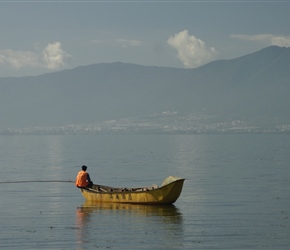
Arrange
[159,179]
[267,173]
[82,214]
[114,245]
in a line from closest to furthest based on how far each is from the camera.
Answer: [114,245] < [82,214] < [159,179] < [267,173]

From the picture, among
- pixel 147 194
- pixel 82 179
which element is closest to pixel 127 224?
pixel 147 194

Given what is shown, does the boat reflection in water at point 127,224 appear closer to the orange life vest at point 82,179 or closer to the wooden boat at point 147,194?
the wooden boat at point 147,194

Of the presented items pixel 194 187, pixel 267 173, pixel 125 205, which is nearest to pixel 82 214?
pixel 125 205

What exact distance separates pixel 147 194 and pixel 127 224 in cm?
672

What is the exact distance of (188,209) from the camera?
46344 mm

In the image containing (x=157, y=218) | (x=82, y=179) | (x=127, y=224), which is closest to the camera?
(x=127, y=224)

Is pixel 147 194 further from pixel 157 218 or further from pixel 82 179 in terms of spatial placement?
pixel 82 179

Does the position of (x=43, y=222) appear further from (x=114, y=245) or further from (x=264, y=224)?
(x=264, y=224)

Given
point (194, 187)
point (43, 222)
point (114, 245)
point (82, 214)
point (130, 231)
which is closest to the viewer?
point (114, 245)

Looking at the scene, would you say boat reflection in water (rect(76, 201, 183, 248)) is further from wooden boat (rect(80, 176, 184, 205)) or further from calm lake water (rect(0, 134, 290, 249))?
wooden boat (rect(80, 176, 184, 205))

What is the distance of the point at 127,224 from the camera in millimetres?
39875

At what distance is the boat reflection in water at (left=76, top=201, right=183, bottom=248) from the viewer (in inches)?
1388

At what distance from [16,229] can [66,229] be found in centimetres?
263

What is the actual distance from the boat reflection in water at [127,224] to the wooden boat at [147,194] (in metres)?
0.37
